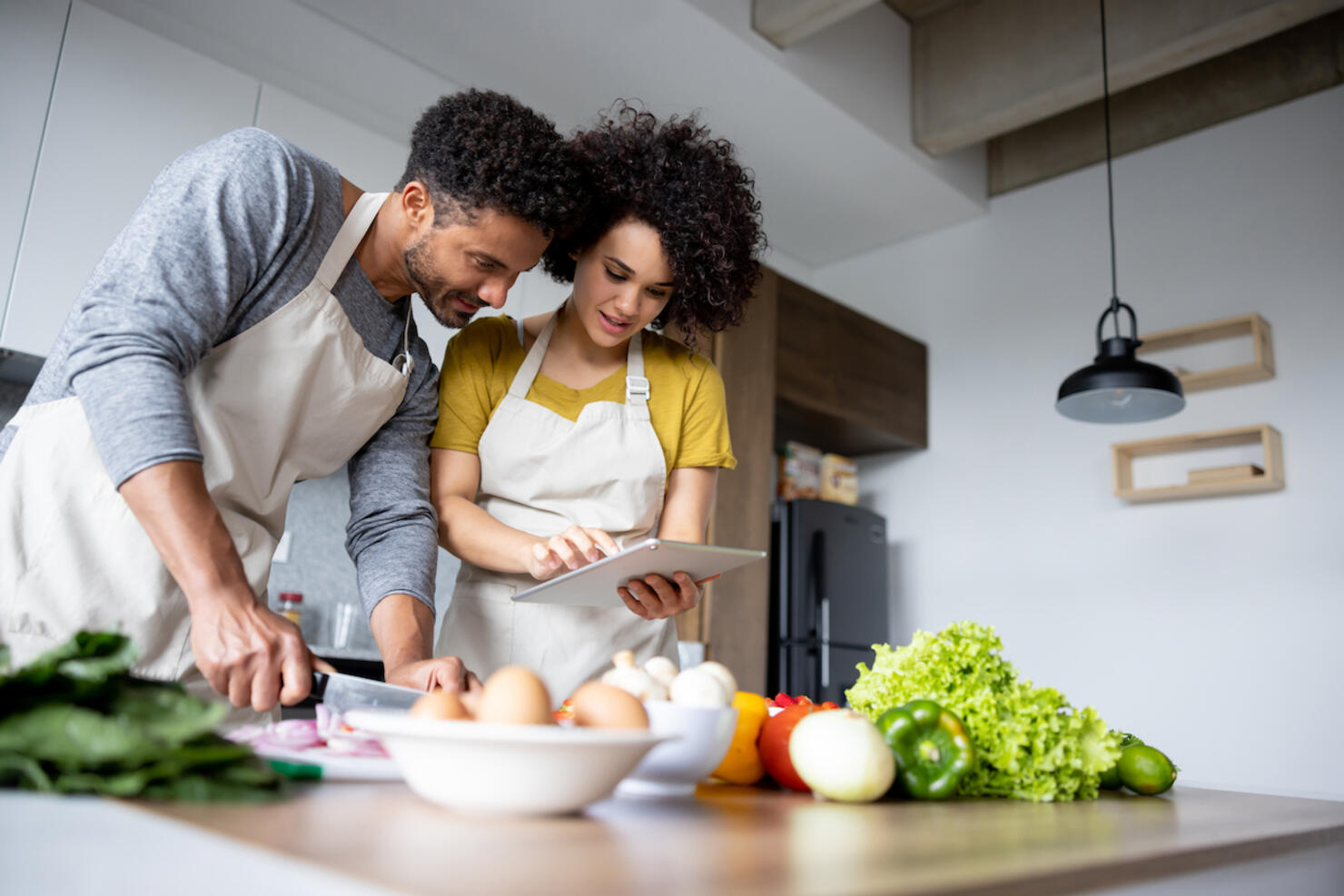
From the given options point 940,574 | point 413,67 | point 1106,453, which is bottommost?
point 940,574

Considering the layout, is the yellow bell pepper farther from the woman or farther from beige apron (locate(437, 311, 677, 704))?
beige apron (locate(437, 311, 677, 704))

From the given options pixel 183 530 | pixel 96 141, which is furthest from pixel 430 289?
pixel 96 141

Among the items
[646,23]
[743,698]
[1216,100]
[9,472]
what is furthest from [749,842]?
[1216,100]

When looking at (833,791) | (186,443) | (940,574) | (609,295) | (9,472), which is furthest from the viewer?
(940,574)

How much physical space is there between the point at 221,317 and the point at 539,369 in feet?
1.86

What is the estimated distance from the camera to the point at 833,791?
812 mm

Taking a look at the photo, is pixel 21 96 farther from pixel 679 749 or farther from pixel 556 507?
pixel 679 749

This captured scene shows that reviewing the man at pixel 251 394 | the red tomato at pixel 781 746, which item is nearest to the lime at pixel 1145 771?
the red tomato at pixel 781 746

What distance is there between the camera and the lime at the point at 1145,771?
109cm

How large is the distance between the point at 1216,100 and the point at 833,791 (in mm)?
3718

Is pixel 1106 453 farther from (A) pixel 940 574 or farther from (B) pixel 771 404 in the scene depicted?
(B) pixel 771 404

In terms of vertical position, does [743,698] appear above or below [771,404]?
below

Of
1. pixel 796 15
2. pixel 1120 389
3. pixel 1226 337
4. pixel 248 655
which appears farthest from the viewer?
pixel 1226 337

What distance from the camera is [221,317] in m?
1.07
